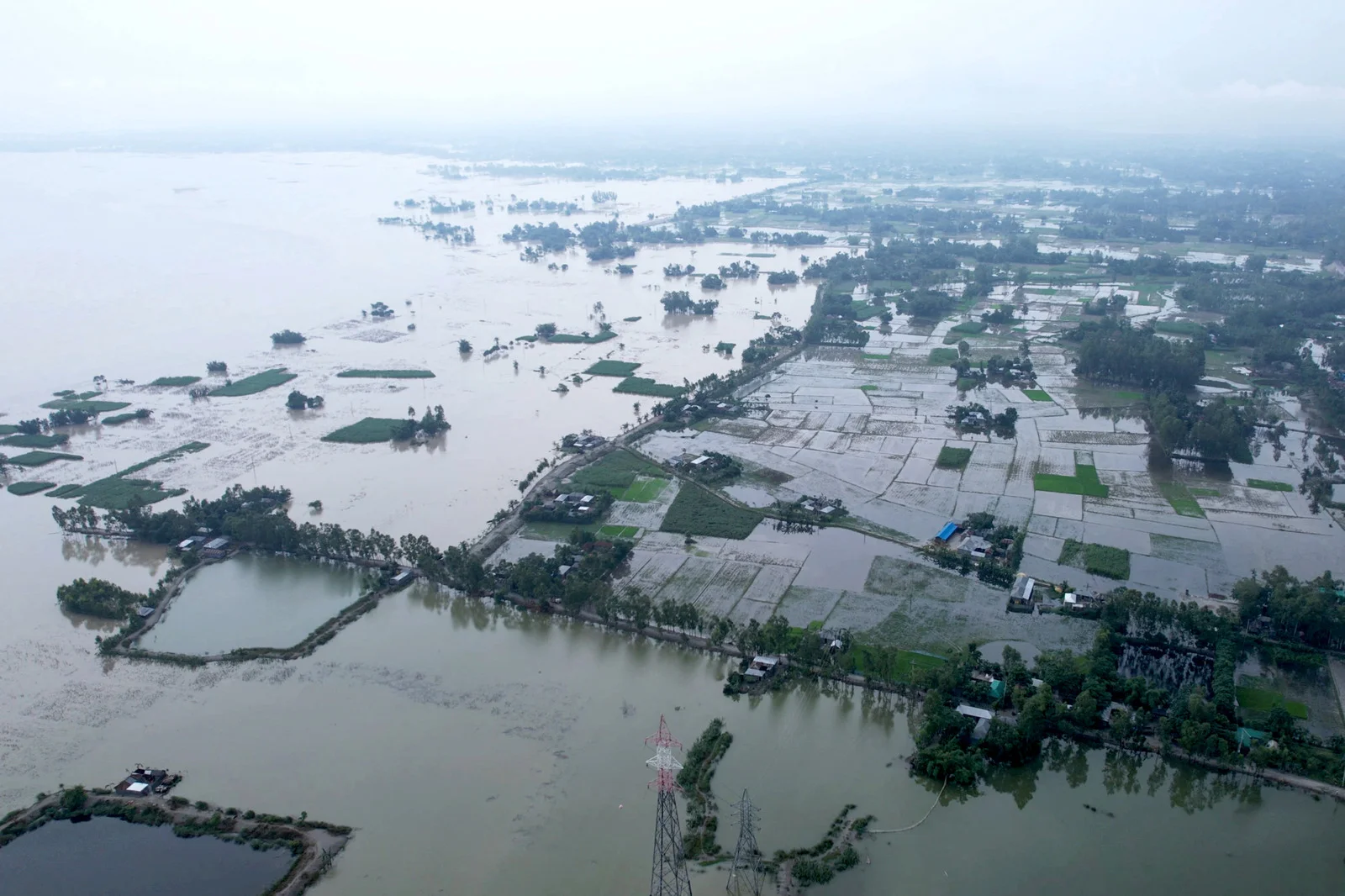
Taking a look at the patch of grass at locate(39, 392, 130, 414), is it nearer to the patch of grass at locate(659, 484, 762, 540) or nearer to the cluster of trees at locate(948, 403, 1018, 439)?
the patch of grass at locate(659, 484, 762, 540)

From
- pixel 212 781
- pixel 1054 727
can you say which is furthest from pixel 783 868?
pixel 212 781


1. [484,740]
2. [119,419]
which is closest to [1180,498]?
[484,740]

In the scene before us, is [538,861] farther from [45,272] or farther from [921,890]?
[45,272]

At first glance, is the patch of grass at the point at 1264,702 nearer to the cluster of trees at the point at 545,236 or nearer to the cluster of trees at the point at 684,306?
the cluster of trees at the point at 684,306

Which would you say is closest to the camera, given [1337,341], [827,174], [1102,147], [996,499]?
[996,499]

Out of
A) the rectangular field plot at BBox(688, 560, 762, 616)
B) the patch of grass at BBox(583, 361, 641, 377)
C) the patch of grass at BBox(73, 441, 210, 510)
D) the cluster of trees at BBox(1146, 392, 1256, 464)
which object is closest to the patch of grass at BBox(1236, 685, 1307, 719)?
the rectangular field plot at BBox(688, 560, 762, 616)

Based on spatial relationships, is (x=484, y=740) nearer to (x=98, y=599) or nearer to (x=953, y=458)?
(x=98, y=599)
